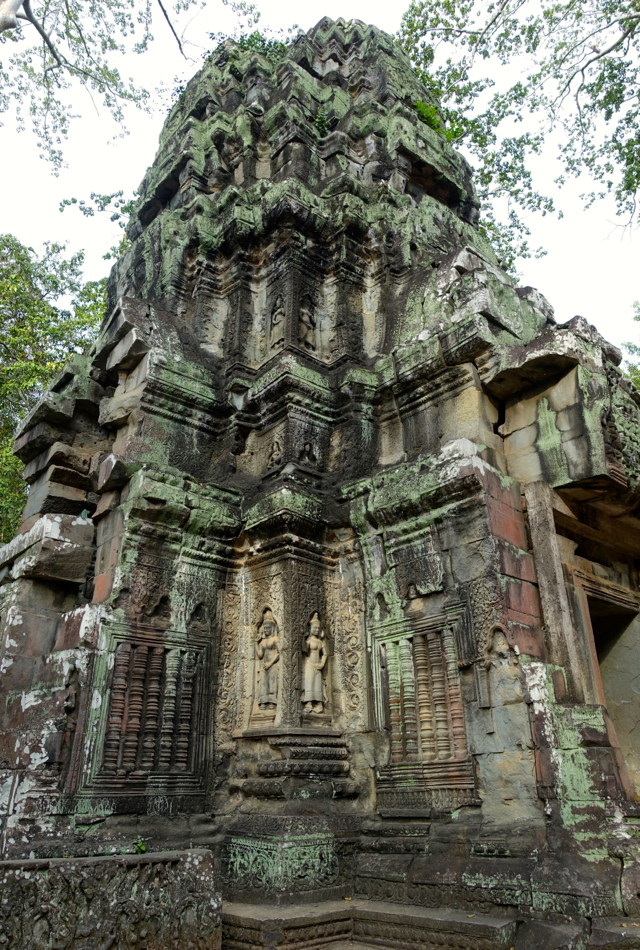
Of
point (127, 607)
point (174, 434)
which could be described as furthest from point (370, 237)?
point (127, 607)

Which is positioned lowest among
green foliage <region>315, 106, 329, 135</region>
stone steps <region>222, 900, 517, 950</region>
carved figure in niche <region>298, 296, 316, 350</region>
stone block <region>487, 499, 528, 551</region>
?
stone steps <region>222, 900, 517, 950</region>

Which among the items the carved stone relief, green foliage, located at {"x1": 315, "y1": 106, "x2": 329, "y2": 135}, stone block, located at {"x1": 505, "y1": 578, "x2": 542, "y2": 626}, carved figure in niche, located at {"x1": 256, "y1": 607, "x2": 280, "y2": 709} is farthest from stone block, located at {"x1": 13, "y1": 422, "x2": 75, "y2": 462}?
green foliage, located at {"x1": 315, "y1": 106, "x2": 329, "y2": 135}

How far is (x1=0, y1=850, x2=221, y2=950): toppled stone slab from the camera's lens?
3.38 meters

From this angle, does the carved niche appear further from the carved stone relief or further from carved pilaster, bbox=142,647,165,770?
the carved stone relief

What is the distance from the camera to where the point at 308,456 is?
267 inches

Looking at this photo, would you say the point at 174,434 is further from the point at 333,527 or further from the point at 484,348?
the point at 484,348

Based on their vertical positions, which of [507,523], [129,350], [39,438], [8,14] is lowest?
[507,523]

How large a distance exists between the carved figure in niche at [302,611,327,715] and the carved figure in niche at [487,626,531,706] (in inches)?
60.5

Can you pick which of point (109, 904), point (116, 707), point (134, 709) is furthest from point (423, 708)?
point (109, 904)

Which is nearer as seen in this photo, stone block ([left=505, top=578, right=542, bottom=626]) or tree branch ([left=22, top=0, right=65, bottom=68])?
stone block ([left=505, top=578, right=542, bottom=626])

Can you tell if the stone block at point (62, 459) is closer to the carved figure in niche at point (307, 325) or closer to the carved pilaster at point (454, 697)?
the carved figure in niche at point (307, 325)

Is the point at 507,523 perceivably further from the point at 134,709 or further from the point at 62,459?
the point at 62,459

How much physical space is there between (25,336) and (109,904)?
1340 centimetres

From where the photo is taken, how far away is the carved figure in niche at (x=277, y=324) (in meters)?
7.44
